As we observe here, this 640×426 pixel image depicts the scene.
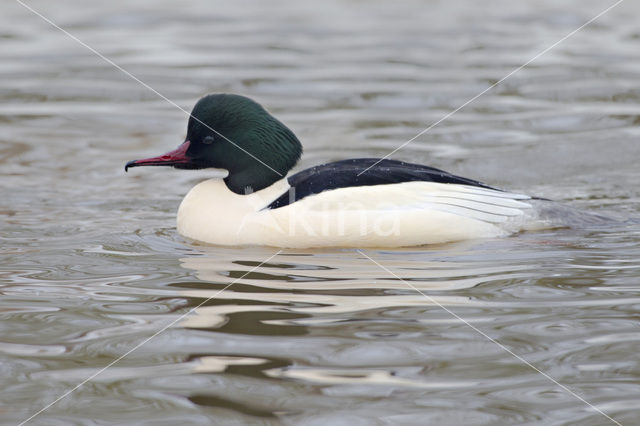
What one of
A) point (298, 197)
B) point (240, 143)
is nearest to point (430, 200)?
point (298, 197)

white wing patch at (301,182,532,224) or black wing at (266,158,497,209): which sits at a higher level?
black wing at (266,158,497,209)

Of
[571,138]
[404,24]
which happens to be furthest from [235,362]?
[404,24]

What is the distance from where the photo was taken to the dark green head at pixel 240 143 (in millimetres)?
7215

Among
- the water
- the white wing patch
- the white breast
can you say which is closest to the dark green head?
the white breast

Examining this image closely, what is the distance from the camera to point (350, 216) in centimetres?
698

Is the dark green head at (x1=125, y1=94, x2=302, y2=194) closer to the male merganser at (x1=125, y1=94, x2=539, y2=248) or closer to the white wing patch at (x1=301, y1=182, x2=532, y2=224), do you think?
the male merganser at (x1=125, y1=94, x2=539, y2=248)

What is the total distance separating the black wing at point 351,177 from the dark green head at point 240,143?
22cm

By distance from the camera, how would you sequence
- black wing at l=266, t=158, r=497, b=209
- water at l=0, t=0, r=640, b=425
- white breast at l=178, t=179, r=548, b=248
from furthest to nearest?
black wing at l=266, t=158, r=497, b=209
white breast at l=178, t=179, r=548, b=248
water at l=0, t=0, r=640, b=425

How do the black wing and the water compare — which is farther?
the black wing

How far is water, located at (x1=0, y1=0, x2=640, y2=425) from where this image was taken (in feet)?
14.4

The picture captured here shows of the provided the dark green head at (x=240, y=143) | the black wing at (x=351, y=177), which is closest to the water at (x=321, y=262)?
the black wing at (x=351, y=177)

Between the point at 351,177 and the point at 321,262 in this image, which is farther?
the point at 351,177

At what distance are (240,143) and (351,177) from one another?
862 millimetres

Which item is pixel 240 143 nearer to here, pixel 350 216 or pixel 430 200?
pixel 350 216
